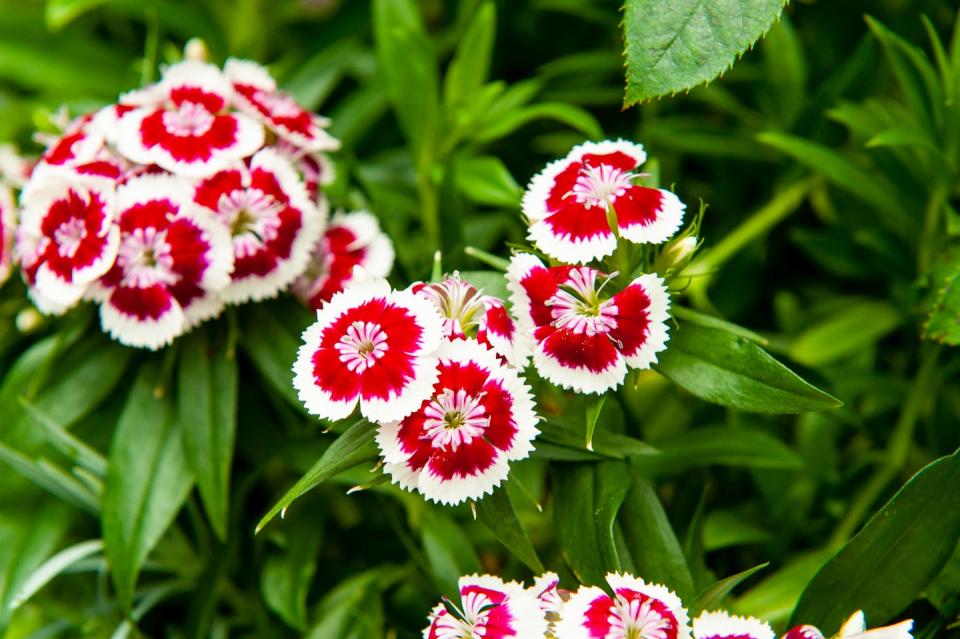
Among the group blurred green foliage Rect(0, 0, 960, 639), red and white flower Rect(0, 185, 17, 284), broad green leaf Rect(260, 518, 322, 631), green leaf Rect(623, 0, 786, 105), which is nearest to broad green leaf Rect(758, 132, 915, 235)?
blurred green foliage Rect(0, 0, 960, 639)

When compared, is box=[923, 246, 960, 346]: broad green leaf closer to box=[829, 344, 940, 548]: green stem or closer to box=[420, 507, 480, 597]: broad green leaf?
box=[829, 344, 940, 548]: green stem

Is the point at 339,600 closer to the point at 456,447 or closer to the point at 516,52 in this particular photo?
the point at 456,447

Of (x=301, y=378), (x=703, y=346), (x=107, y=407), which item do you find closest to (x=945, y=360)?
(x=703, y=346)

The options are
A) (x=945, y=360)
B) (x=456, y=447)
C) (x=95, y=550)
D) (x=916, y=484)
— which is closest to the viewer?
(x=456, y=447)

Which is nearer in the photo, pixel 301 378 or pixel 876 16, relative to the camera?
pixel 301 378

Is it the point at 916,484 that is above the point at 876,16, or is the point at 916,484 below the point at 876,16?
below
